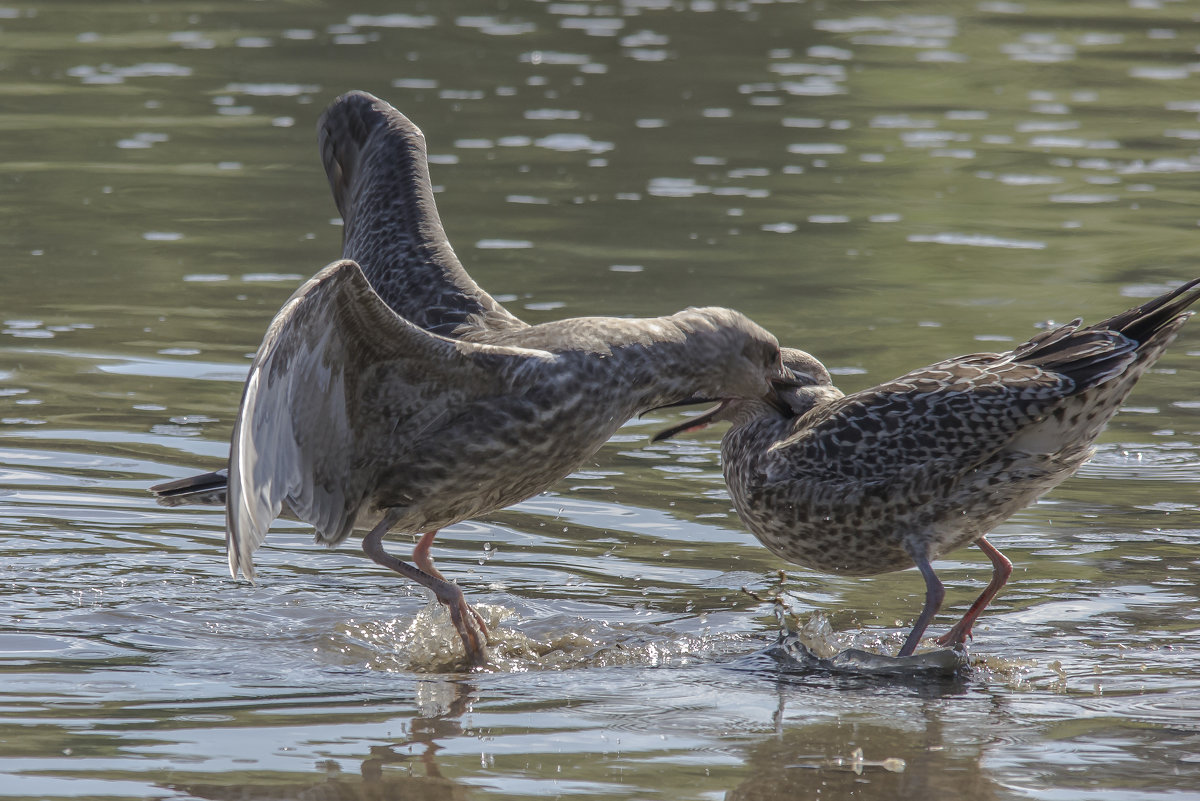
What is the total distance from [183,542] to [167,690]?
1845 millimetres

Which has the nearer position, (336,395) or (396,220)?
(336,395)

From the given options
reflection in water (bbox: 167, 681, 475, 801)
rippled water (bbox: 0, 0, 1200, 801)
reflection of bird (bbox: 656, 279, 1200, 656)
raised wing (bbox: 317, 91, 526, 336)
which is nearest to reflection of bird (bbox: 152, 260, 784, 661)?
rippled water (bbox: 0, 0, 1200, 801)

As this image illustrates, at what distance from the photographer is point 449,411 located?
655 cm

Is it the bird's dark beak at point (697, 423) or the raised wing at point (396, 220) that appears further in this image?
the bird's dark beak at point (697, 423)

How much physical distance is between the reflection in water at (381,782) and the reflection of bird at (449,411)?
1070 millimetres

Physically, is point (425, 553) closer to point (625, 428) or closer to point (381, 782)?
point (381, 782)

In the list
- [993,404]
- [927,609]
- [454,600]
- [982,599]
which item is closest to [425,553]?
[454,600]

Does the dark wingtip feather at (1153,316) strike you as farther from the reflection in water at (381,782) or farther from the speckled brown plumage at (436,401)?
the reflection in water at (381,782)

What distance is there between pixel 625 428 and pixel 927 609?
313 centimetres

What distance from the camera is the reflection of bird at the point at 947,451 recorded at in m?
6.37

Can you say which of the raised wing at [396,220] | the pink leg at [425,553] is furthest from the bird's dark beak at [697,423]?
the pink leg at [425,553]

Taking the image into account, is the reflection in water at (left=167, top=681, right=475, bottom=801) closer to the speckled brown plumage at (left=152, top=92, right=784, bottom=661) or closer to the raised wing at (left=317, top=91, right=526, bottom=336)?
the speckled brown plumage at (left=152, top=92, right=784, bottom=661)

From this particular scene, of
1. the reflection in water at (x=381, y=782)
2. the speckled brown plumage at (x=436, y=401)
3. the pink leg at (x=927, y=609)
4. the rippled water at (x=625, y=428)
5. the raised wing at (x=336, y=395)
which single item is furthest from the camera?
the pink leg at (x=927, y=609)

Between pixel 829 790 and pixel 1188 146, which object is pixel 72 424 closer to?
pixel 829 790
